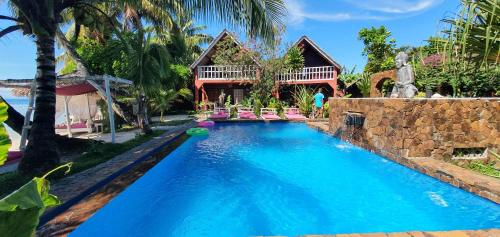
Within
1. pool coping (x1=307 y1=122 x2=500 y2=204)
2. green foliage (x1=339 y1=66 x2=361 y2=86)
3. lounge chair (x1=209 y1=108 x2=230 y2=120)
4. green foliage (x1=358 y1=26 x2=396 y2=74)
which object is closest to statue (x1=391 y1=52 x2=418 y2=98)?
pool coping (x1=307 y1=122 x2=500 y2=204)

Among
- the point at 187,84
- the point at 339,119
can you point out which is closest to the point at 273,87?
the point at 187,84

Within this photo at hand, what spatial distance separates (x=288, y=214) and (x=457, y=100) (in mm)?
5451

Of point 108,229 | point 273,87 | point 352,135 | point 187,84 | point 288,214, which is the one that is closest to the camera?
point 108,229

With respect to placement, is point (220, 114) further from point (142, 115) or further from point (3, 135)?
point (3, 135)

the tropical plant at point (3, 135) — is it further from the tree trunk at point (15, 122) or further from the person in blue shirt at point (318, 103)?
the person in blue shirt at point (318, 103)

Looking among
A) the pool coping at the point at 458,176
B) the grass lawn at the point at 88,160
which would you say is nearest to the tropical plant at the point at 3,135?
the grass lawn at the point at 88,160

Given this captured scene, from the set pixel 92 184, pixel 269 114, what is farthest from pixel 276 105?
pixel 92 184

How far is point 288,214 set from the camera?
487 centimetres

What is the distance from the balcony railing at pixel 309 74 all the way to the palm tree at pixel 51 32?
16807 millimetres

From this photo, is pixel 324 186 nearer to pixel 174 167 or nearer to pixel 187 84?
pixel 174 167

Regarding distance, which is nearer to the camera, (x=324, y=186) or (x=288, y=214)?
(x=288, y=214)

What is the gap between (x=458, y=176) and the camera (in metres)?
5.38

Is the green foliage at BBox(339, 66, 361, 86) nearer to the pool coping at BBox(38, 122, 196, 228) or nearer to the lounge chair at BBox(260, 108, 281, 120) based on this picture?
the lounge chair at BBox(260, 108, 281, 120)

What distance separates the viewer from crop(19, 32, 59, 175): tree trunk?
5.63m
